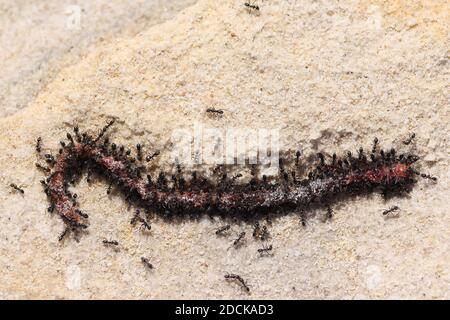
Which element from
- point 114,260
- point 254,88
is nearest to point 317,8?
point 254,88

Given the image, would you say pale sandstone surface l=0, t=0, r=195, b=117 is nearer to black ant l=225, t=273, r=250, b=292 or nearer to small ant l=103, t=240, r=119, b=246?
small ant l=103, t=240, r=119, b=246

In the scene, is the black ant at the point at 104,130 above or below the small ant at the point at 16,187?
above

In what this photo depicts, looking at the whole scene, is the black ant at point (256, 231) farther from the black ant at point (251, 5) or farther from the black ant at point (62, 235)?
the black ant at point (251, 5)

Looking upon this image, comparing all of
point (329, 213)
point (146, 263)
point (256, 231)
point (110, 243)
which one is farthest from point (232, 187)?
point (110, 243)

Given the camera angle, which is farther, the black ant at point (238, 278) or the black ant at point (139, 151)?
the black ant at point (139, 151)

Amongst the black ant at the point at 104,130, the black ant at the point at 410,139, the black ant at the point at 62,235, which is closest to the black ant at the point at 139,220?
the black ant at the point at 62,235

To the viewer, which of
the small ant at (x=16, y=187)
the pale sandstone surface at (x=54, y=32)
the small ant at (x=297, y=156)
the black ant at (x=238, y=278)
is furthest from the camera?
the pale sandstone surface at (x=54, y=32)

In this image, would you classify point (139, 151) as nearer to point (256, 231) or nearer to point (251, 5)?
point (256, 231)
